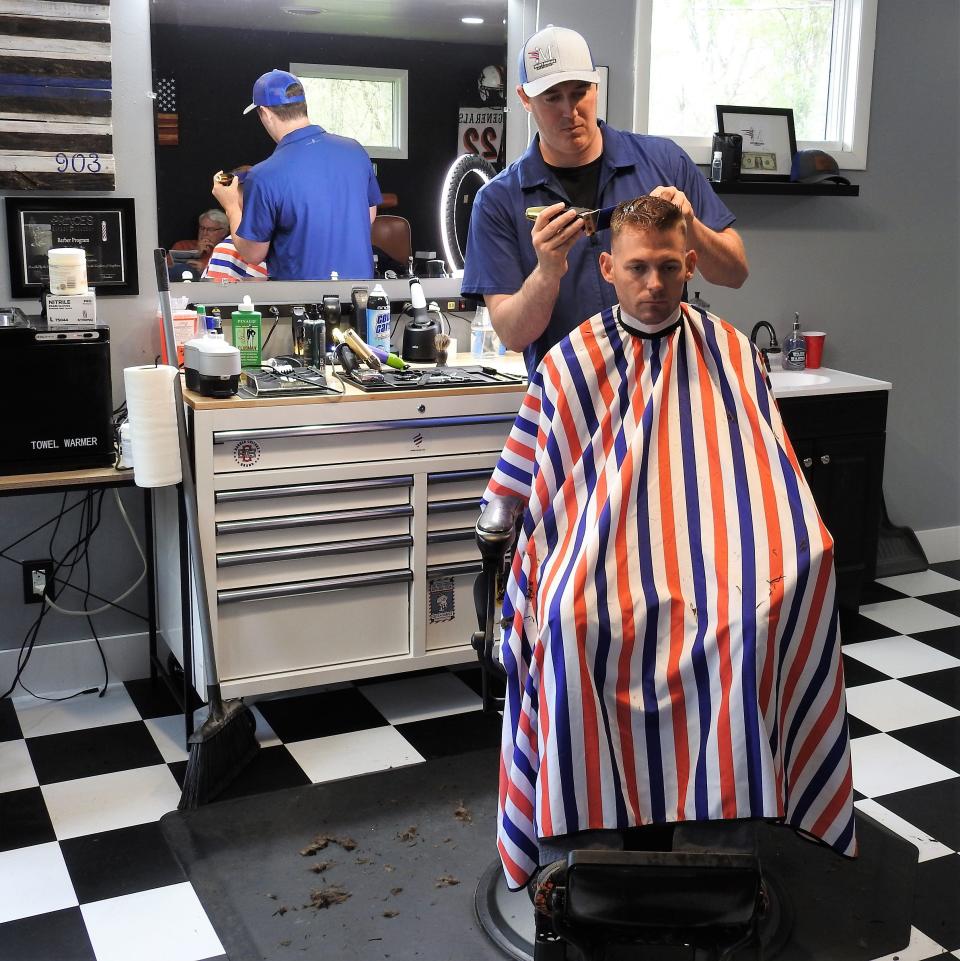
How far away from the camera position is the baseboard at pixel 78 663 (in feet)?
10.8

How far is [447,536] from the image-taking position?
10.3ft

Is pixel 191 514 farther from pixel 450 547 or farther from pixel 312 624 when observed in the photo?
pixel 450 547

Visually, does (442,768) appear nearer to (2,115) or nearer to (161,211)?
(161,211)

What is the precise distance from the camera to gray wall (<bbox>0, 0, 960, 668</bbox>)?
4.08m

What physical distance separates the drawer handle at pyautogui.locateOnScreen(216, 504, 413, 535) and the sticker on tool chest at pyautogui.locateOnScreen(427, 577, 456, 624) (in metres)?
0.22

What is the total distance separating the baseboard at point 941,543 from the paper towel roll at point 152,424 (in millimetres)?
3133

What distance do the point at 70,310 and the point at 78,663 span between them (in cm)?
110

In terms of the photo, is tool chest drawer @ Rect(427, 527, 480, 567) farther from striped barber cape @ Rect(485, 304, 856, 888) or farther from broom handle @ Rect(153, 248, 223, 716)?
striped barber cape @ Rect(485, 304, 856, 888)

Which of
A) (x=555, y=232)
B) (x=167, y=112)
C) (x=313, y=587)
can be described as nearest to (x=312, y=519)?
(x=313, y=587)

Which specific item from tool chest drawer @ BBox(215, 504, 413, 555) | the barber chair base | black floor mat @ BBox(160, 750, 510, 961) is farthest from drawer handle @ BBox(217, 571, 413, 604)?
the barber chair base

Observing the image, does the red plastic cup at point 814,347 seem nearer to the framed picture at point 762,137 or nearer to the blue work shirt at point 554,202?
the framed picture at point 762,137

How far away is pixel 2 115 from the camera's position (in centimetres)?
292

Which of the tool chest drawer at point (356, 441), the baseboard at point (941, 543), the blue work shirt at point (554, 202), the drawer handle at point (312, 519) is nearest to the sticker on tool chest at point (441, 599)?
the drawer handle at point (312, 519)

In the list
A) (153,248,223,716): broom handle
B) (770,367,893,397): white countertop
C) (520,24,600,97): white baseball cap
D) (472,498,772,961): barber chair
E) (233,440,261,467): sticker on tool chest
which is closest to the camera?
(472,498,772,961): barber chair
